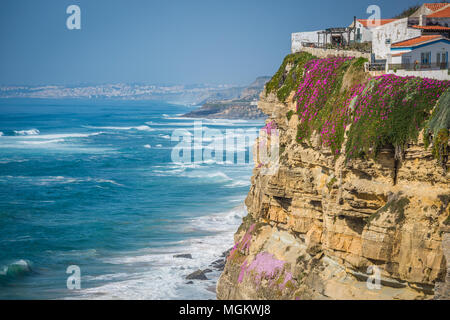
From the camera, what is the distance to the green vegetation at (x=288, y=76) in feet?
95.0

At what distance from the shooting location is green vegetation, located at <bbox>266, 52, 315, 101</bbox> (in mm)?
28969

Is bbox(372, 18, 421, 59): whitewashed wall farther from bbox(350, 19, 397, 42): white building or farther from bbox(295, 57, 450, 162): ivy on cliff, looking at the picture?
bbox(350, 19, 397, 42): white building

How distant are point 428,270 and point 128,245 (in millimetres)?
25257

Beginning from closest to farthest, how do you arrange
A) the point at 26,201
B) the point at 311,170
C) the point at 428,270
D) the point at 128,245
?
the point at 428,270, the point at 311,170, the point at 128,245, the point at 26,201

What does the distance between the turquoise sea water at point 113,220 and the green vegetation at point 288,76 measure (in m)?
10.7

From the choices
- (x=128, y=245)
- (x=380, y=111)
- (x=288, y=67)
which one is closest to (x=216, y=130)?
(x=128, y=245)

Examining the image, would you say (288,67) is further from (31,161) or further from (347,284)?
(31,161)

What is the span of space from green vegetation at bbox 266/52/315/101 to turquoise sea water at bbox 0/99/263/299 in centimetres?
1070

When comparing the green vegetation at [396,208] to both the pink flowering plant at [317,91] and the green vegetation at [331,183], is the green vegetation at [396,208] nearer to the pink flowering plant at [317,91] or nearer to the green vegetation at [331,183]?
the green vegetation at [331,183]

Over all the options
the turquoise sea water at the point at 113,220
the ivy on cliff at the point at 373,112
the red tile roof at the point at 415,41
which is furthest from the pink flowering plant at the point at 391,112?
the turquoise sea water at the point at 113,220

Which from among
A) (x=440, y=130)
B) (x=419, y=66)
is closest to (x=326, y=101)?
(x=419, y=66)

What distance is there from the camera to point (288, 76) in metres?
→ 29.8

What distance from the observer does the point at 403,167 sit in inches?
789

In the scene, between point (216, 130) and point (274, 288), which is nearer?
point (274, 288)
